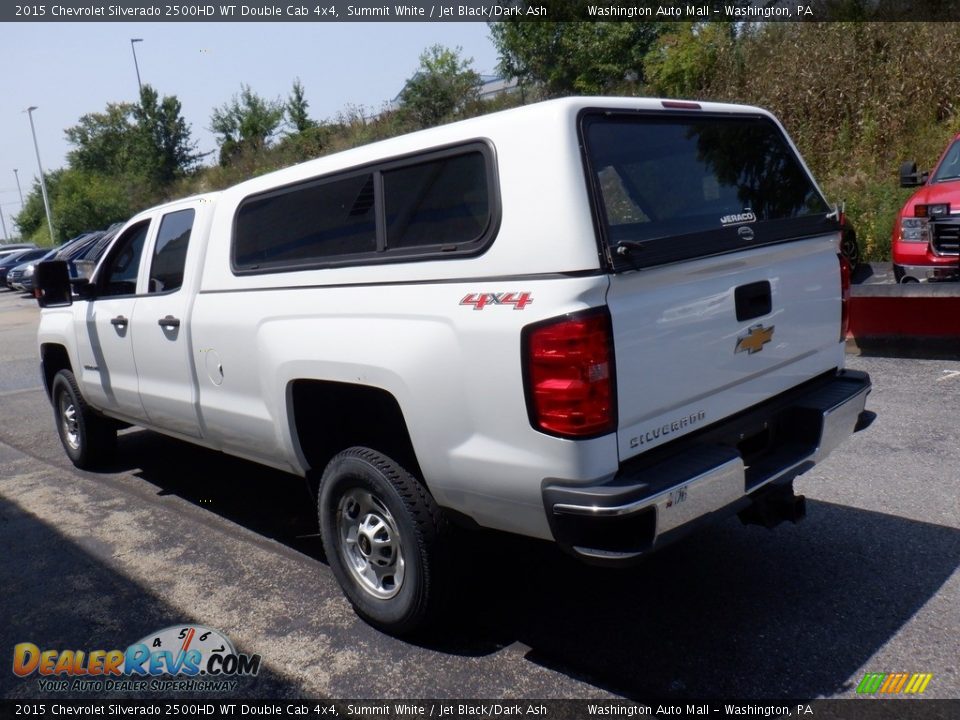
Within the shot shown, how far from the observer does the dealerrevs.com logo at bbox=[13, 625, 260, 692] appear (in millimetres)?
3504

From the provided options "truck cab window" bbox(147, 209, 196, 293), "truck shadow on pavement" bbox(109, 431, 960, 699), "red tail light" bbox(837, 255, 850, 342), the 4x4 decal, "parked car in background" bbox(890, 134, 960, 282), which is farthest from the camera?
"parked car in background" bbox(890, 134, 960, 282)

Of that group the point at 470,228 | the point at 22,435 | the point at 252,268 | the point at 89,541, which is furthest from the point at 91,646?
the point at 22,435

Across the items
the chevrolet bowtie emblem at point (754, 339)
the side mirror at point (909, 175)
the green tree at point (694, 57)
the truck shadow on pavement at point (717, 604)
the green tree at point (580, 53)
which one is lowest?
the truck shadow on pavement at point (717, 604)

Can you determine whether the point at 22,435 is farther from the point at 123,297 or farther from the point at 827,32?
the point at 827,32

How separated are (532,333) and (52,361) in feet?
17.6

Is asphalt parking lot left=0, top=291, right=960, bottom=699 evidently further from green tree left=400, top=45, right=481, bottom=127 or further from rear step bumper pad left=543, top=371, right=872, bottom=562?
green tree left=400, top=45, right=481, bottom=127

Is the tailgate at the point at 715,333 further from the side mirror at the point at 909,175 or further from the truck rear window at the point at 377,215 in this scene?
the side mirror at the point at 909,175

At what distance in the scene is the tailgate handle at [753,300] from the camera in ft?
10.9

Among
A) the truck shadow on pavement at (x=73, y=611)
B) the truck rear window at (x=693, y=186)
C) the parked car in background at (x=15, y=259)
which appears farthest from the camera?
the parked car in background at (x=15, y=259)

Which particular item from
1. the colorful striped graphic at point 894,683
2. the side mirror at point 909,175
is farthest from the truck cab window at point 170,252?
the side mirror at point 909,175

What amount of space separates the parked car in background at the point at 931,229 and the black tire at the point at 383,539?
6.65 meters

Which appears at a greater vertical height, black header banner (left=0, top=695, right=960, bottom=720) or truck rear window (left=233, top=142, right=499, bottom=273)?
truck rear window (left=233, top=142, right=499, bottom=273)

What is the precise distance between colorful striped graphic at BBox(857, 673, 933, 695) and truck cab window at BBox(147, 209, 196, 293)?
12.7 ft

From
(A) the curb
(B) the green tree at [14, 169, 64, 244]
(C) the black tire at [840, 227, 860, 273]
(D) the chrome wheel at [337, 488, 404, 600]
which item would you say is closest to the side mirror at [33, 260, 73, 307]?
(D) the chrome wheel at [337, 488, 404, 600]
